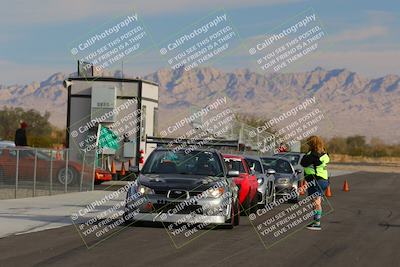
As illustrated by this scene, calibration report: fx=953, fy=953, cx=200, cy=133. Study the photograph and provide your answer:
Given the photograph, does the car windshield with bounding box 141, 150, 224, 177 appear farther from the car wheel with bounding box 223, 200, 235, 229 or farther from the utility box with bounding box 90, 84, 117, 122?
the utility box with bounding box 90, 84, 117, 122

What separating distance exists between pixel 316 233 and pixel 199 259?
4.71 meters

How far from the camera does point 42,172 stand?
84.5ft

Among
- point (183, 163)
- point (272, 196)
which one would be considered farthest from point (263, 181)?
point (183, 163)

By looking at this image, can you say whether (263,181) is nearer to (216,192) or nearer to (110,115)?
(216,192)

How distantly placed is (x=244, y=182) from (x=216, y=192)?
10.3 feet

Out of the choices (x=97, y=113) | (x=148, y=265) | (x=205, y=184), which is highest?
(x=97, y=113)

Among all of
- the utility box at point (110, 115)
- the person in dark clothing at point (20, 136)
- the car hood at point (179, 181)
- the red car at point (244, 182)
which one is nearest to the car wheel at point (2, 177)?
the person in dark clothing at point (20, 136)

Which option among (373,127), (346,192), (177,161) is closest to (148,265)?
(177,161)

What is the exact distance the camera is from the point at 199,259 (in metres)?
12.6

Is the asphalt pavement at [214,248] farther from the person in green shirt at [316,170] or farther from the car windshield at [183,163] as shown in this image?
the car windshield at [183,163]

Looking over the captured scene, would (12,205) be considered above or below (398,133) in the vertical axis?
below

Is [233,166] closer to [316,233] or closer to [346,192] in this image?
[316,233]

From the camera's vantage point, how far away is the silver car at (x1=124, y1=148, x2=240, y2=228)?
16.6 meters

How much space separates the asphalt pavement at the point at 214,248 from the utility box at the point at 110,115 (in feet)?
43.0
